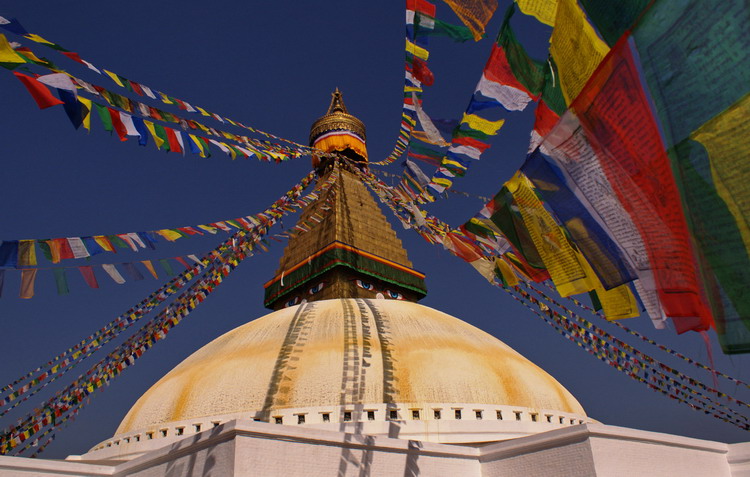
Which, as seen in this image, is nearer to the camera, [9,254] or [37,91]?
[37,91]

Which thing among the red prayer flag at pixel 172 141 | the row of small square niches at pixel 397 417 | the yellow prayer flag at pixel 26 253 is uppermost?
the red prayer flag at pixel 172 141

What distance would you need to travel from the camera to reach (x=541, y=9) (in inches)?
183

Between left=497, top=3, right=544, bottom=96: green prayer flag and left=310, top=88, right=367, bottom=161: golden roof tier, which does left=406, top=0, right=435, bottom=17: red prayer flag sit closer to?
left=497, top=3, right=544, bottom=96: green prayer flag

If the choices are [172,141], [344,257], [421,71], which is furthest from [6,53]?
[344,257]

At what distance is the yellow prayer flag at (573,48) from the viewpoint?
3.80 meters

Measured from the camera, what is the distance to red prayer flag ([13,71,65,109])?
4723 mm

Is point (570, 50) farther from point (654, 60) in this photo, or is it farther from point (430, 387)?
point (430, 387)

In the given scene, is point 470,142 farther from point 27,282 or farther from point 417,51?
point 27,282

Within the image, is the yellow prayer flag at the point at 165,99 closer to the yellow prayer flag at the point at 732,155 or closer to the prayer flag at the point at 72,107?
the prayer flag at the point at 72,107

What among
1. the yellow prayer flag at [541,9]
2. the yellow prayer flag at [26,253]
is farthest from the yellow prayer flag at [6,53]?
the yellow prayer flag at [541,9]

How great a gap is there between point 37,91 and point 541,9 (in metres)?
4.53

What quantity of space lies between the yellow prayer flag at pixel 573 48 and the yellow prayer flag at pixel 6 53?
4.57 metres

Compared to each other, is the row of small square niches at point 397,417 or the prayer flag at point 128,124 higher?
the prayer flag at point 128,124

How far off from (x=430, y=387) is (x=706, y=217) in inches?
225
